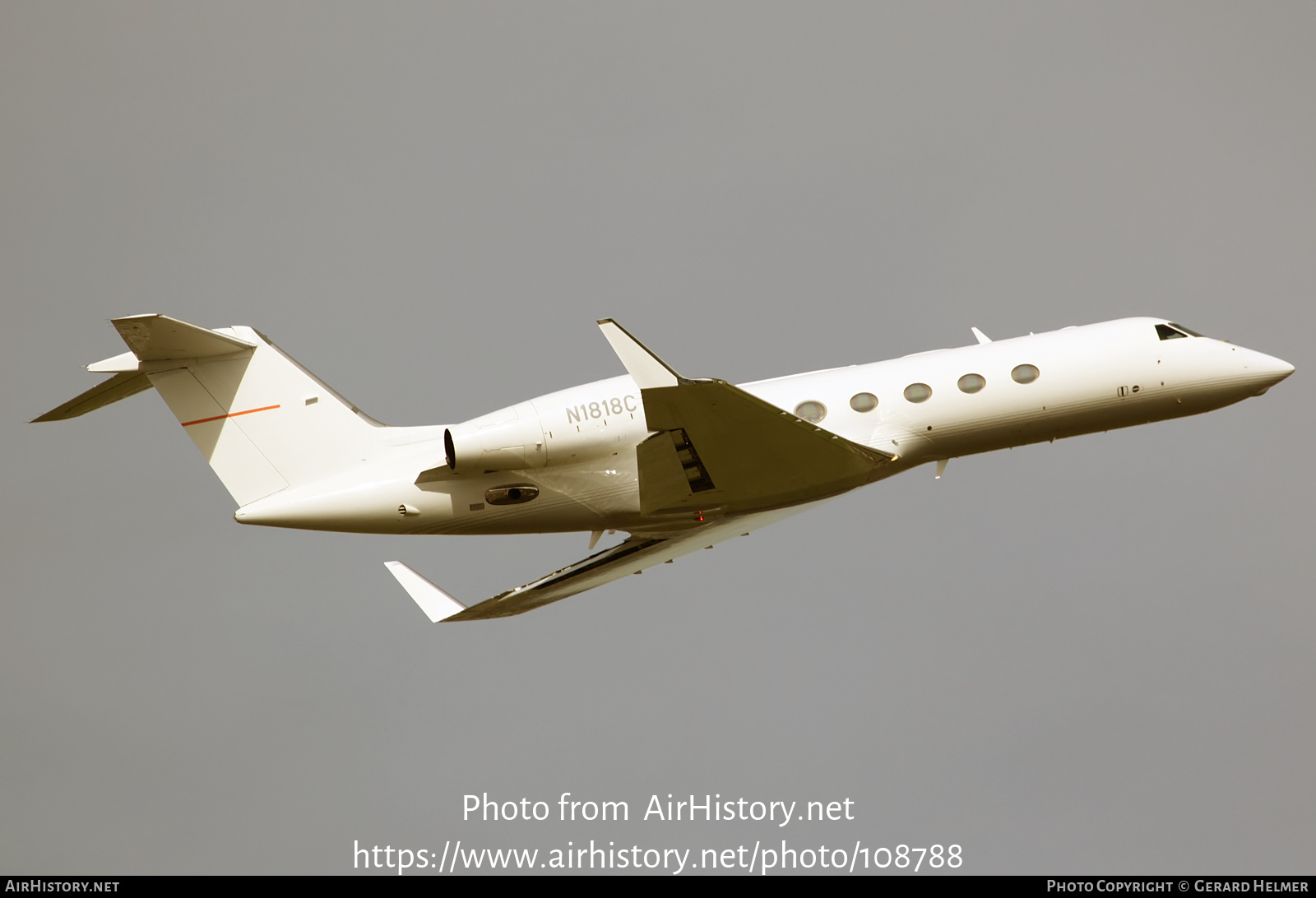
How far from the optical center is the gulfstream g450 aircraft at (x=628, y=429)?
20641 mm

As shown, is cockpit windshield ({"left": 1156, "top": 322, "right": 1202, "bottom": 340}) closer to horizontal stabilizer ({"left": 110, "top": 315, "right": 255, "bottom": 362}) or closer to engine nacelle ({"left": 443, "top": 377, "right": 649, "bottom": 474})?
engine nacelle ({"left": 443, "top": 377, "right": 649, "bottom": 474})

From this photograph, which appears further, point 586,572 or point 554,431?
point 586,572

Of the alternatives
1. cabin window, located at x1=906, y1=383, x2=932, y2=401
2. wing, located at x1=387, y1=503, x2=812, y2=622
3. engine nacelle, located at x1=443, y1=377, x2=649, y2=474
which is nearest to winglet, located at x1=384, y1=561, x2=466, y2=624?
wing, located at x1=387, y1=503, x2=812, y2=622

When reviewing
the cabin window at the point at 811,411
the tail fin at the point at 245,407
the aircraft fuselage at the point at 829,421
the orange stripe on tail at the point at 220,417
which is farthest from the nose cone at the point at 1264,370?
the orange stripe on tail at the point at 220,417

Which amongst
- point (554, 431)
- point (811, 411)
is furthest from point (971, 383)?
point (554, 431)

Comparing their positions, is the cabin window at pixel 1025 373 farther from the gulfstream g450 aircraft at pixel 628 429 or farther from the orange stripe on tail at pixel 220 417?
the orange stripe on tail at pixel 220 417

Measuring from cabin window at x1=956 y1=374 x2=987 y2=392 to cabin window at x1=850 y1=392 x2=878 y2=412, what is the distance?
1378mm

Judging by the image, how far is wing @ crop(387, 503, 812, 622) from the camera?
23.6 m

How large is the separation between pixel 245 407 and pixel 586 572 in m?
6.24

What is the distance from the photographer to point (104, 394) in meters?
21.5

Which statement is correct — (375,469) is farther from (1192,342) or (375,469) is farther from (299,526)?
(1192,342)

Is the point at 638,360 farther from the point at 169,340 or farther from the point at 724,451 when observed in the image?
the point at 169,340

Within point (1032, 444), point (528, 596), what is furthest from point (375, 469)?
point (1032, 444)

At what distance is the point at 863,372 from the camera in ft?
72.9
